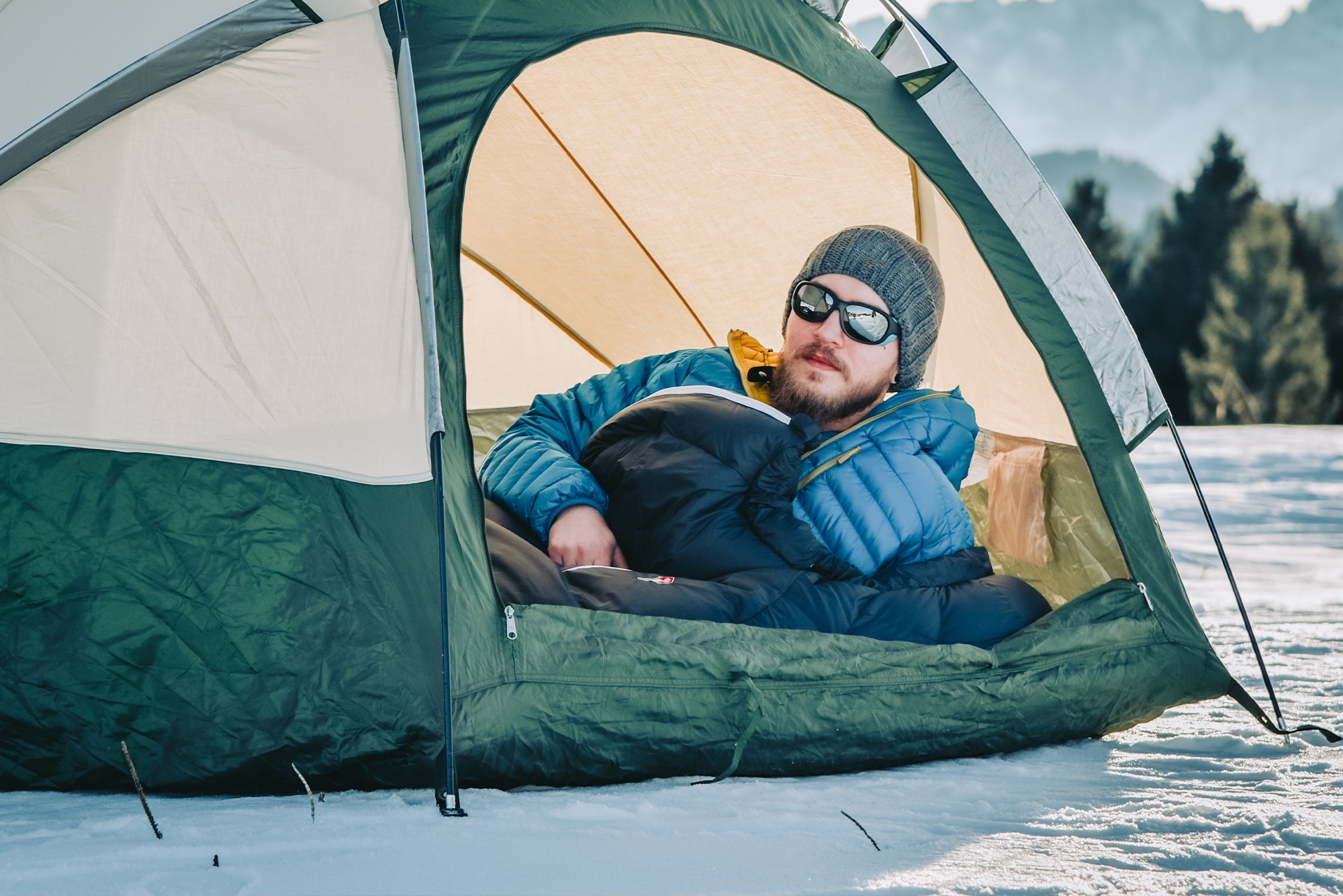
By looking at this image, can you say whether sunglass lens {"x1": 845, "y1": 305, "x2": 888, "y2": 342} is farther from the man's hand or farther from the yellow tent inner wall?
the man's hand

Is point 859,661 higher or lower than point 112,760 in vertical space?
higher

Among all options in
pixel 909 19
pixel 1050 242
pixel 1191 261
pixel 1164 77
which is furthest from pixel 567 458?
pixel 1164 77

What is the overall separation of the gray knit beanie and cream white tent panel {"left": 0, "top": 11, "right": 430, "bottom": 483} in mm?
1079

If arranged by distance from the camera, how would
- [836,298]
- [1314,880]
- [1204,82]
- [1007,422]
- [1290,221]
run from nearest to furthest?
[1314,880], [836,298], [1007,422], [1290,221], [1204,82]

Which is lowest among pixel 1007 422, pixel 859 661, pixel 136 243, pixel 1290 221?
pixel 859 661

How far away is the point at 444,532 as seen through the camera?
176 cm

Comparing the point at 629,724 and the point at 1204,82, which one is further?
the point at 1204,82

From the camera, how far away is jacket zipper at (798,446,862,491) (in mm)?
2369

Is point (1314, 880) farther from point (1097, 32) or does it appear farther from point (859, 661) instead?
point (1097, 32)

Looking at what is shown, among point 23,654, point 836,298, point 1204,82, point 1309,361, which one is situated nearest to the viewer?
point 23,654

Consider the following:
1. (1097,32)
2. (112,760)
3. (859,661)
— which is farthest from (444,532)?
(1097,32)

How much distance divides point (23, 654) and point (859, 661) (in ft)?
4.23

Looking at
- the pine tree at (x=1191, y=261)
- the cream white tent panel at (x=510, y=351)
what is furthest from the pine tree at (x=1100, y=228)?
the cream white tent panel at (x=510, y=351)

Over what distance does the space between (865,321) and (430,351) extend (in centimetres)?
108
